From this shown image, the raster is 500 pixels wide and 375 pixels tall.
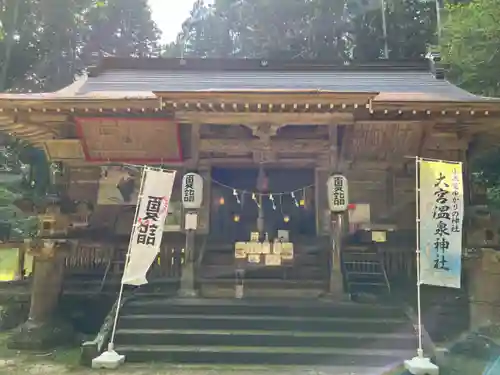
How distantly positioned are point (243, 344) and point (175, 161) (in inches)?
173

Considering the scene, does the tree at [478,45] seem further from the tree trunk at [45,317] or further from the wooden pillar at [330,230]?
the tree trunk at [45,317]

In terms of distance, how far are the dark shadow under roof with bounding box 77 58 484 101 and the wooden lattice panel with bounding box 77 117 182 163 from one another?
136cm

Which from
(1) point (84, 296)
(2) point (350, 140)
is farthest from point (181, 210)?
(2) point (350, 140)

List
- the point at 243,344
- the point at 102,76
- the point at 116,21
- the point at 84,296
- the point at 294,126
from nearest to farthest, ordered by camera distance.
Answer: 1. the point at 243,344
2. the point at 84,296
3. the point at 294,126
4. the point at 102,76
5. the point at 116,21

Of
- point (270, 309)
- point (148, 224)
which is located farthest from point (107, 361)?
point (270, 309)

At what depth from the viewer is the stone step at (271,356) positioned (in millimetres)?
6352

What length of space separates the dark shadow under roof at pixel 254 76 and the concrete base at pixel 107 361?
19.7 ft

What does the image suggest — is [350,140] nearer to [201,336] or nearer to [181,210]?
[181,210]

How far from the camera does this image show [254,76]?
1224 centimetres

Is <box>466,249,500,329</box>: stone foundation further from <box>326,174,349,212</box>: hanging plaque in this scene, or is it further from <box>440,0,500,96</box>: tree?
<box>440,0,500,96</box>: tree

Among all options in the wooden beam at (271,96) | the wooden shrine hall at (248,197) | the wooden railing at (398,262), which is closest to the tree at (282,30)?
the wooden shrine hall at (248,197)

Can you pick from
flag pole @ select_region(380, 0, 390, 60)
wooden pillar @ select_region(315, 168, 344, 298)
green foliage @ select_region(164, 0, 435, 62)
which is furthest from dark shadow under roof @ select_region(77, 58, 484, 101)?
flag pole @ select_region(380, 0, 390, 60)

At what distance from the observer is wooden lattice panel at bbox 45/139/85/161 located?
9.63 meters

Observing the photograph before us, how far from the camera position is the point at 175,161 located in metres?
9.70
